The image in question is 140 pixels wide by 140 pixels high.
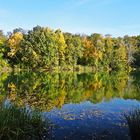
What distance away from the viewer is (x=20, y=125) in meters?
12.0

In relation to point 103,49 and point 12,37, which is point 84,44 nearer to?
point 103,49

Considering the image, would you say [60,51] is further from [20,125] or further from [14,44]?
[20,125]

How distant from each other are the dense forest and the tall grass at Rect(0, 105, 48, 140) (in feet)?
209

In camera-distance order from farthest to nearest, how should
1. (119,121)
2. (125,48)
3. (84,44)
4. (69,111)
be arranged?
(125,48), (84,44), (69,111), (119,121)

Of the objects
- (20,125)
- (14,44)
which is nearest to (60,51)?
(14,44)

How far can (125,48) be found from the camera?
4227 inches

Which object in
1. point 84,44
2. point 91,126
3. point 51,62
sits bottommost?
point 91,126

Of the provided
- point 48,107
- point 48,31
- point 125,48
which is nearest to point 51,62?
point 48,31

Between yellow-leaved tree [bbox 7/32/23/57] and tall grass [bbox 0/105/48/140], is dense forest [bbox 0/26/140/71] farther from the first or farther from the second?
tall grass [bbox 0/105/48/140]

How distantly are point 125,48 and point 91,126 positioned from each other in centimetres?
9395

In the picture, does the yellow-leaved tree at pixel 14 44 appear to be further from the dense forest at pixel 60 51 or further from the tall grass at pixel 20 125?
the tall grass at pixel 20 125

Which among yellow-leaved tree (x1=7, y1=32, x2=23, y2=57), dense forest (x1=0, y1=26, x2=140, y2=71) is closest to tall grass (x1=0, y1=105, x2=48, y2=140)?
dense forest (x1=0, y1=26, x2=140, y2=71)

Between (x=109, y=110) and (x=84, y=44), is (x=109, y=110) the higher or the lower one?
the lower one

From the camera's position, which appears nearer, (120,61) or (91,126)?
(91,126)
